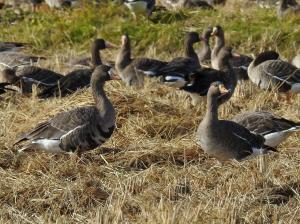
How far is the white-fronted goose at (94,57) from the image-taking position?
14.8 metres

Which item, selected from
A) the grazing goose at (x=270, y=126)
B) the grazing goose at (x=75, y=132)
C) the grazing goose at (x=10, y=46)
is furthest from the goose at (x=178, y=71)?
the grazing goose at (x=75, y=132)

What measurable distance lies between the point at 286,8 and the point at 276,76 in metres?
7.24

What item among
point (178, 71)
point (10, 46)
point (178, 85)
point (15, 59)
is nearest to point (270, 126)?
point (178, 85)

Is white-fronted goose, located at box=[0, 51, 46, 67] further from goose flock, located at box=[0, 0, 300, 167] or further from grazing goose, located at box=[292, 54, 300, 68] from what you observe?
grazing goose, located at box=[292, 54, 300, 68]

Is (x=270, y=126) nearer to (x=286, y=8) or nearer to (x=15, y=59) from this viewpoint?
(x=15, y=59)

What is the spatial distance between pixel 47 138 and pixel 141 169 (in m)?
1.08

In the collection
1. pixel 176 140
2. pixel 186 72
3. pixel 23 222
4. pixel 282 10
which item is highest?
pixel 23 222

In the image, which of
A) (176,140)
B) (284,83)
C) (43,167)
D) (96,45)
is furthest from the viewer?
(96,45)

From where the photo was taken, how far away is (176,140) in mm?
9742

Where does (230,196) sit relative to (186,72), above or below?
above

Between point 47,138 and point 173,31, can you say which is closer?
point 47,138

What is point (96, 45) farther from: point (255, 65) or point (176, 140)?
point (176, 140)

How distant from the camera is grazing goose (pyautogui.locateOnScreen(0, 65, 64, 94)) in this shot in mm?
13164

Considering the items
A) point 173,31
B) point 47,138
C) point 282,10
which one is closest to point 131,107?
point 47,138
